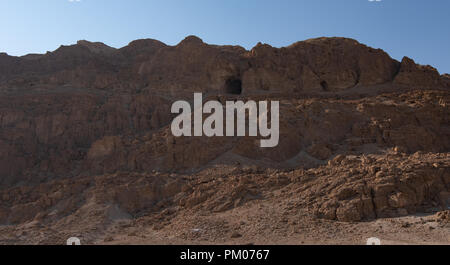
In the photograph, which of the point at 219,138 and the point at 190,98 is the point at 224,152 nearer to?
the point at 219,138

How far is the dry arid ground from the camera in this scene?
992cm

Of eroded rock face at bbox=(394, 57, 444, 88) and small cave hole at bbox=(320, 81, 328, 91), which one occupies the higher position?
eroded rock face at bbox=(394, 57, 444, 88)

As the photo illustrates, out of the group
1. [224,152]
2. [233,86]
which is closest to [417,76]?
[233,86]

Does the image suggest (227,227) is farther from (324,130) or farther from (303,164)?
(324,130)

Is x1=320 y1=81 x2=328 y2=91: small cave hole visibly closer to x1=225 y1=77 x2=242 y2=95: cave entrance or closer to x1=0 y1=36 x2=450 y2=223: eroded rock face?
x1=0 y1=36 x2=450 y2=223: eroded rock face

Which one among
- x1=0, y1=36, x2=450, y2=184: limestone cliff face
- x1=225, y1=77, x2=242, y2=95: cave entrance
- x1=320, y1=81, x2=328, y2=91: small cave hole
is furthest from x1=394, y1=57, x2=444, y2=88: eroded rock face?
x1=225, y1=77, x2=242, y2=95: cave entrance

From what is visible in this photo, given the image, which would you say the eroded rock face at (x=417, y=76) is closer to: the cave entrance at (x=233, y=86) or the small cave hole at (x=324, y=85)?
the small cave hole at (x=324, y=85)

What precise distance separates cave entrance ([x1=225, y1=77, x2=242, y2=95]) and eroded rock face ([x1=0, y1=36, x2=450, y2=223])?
12 centimetres

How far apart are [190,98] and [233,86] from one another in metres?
3.01

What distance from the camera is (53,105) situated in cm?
1977

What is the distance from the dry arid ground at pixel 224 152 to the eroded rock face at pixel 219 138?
0.21 ft

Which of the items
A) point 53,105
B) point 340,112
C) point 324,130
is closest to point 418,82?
point 340,112

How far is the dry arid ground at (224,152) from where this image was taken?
992cm
